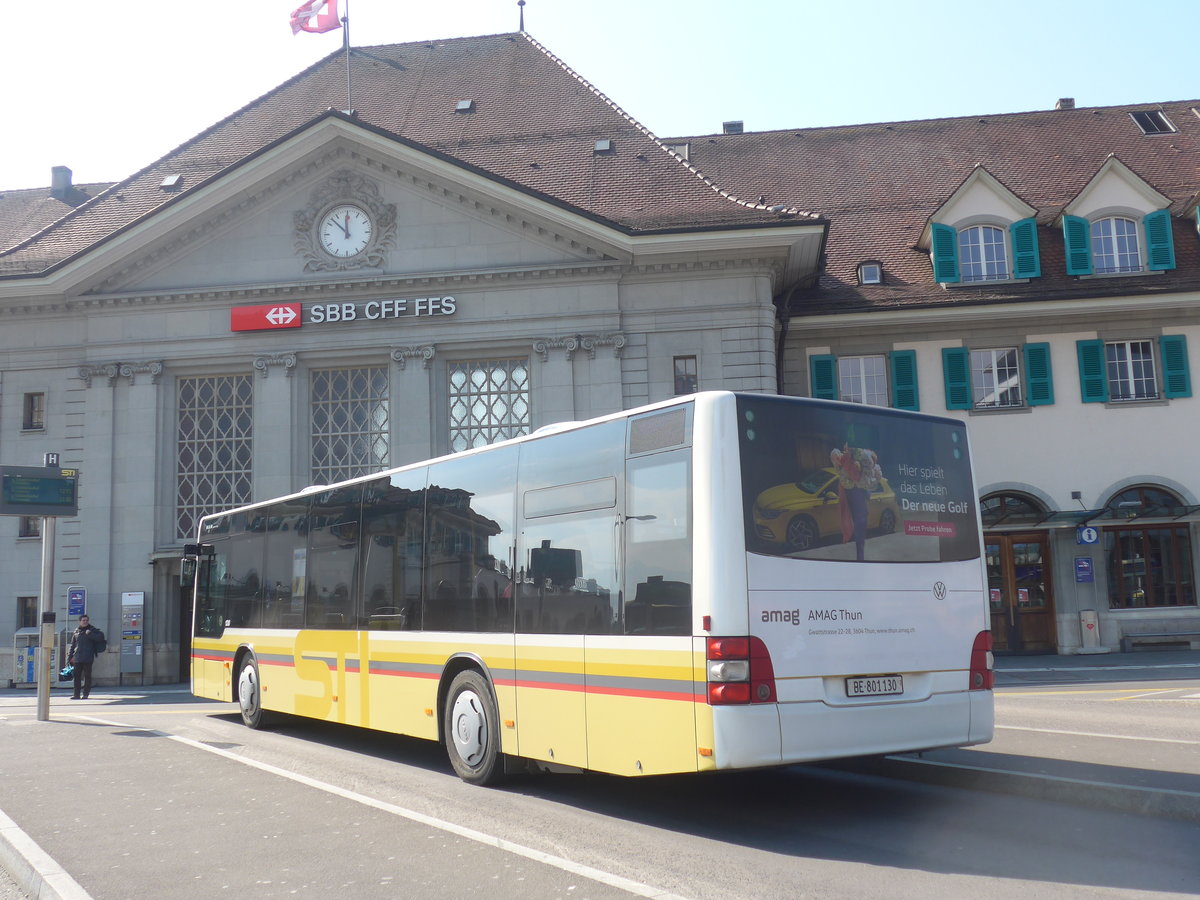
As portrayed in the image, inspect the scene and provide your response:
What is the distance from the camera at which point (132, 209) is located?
30969 mm

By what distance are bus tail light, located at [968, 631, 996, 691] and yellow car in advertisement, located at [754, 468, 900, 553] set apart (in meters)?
1.19

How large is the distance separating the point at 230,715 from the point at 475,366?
1153cm

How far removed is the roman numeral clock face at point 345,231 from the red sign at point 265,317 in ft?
5.49

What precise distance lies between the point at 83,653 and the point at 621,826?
1892cm

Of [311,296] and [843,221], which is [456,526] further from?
[843,221]

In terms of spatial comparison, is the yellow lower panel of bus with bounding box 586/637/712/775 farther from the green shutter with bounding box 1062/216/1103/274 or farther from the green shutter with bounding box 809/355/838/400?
the green shutter with bounding box 1062/216/1103/274

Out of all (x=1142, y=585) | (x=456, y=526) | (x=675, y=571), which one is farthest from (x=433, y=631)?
(x=1142, y=585)

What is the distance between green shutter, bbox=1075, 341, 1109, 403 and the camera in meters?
27.5

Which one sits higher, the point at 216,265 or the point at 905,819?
the point at 216,265

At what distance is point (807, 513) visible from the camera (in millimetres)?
7941

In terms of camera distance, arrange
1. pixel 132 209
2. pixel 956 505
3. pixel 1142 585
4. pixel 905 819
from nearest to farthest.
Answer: pixel 905 819
pixel 956 505
pixel 1142 585
pixel 132 209

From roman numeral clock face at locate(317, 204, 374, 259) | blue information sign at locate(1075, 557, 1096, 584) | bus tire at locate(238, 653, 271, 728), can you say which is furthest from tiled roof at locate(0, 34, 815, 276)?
bus tire at locate(238, 653, 271, 728)

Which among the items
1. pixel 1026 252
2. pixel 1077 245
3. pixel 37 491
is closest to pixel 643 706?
pixel 37 491

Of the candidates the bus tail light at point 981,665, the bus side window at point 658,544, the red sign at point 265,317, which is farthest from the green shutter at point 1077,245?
the bus side window at point 658,544
